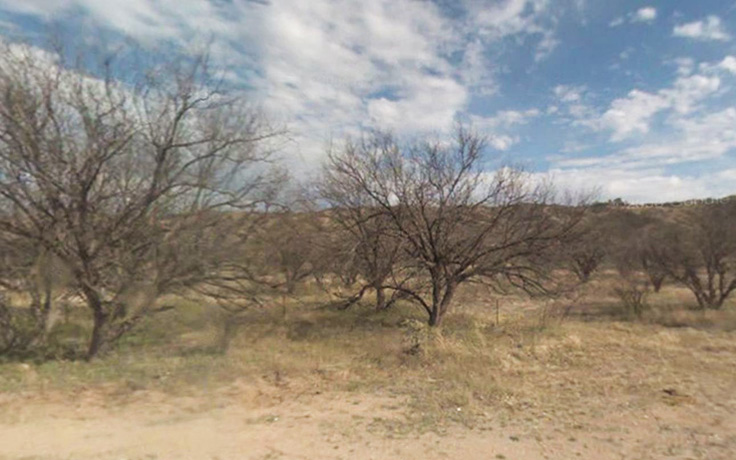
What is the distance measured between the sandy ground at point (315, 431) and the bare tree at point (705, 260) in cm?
1411

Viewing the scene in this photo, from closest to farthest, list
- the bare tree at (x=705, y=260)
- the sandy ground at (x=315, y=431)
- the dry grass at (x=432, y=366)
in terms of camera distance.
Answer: the sandy ground at (x=315, y=431)
the dry grass at (x=432, y=366)
the bare tree at (x=705, y=260)

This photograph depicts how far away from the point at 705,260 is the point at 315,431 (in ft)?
64.8

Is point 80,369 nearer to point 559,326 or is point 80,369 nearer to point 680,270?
point 559,326

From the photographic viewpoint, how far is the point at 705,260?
1845 centimetres

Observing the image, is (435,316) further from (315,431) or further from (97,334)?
(97,334)

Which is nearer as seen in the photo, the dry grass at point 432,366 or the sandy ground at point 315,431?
the sandy ground at point 315,431

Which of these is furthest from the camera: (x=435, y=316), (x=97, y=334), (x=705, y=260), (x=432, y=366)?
(x=705, y=260)

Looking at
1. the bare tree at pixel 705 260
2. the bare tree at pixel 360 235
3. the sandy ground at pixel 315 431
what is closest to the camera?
the sandy ground at pixel 315 431

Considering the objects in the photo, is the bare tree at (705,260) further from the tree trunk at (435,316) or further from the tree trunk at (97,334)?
the tree trunk at (97,334)

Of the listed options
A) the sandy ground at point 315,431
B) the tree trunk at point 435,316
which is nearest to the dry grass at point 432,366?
the sandy ground at point 315,431

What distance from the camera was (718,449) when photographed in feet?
16.8

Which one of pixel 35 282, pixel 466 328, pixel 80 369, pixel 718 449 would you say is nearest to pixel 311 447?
pixel 718 449

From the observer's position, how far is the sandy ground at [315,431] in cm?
485

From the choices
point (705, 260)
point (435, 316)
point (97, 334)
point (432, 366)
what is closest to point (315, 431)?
point (432, 366)
